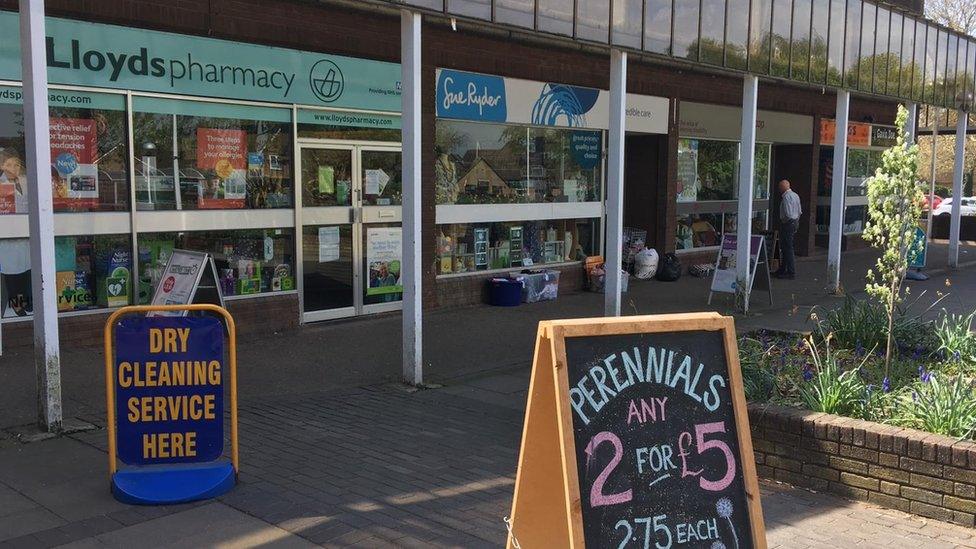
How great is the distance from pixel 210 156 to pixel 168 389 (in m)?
4.92

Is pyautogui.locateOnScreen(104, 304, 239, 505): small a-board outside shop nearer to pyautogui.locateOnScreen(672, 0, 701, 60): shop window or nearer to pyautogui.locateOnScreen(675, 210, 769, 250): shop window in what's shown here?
pyautogui.locateOnScreen(672, 0, 701, 60): shop window

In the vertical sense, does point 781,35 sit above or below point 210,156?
above

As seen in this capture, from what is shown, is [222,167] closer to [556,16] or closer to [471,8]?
[471,8]

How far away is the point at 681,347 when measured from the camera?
12.5ft

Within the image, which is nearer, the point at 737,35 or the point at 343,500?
the point at 343,500

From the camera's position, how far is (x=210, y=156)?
31.0ft

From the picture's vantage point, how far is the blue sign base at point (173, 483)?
483 cm

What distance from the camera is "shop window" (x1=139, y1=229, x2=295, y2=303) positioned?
9.02 m

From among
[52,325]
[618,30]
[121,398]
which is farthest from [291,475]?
[618,30]

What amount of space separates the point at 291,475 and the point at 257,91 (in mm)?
5539

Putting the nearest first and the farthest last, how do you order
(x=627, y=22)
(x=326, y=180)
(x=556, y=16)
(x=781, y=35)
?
1. (x=556, y=16)
2. (x=627, y=22)
3. (x=326, y=180)
4. (x=781, y=35)

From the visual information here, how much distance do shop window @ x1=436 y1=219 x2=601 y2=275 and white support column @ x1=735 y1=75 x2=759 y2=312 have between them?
308 centimetres

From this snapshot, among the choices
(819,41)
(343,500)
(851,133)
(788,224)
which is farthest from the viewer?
(851,133)

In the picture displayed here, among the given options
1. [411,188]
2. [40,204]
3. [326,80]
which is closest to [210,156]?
[326,80]
